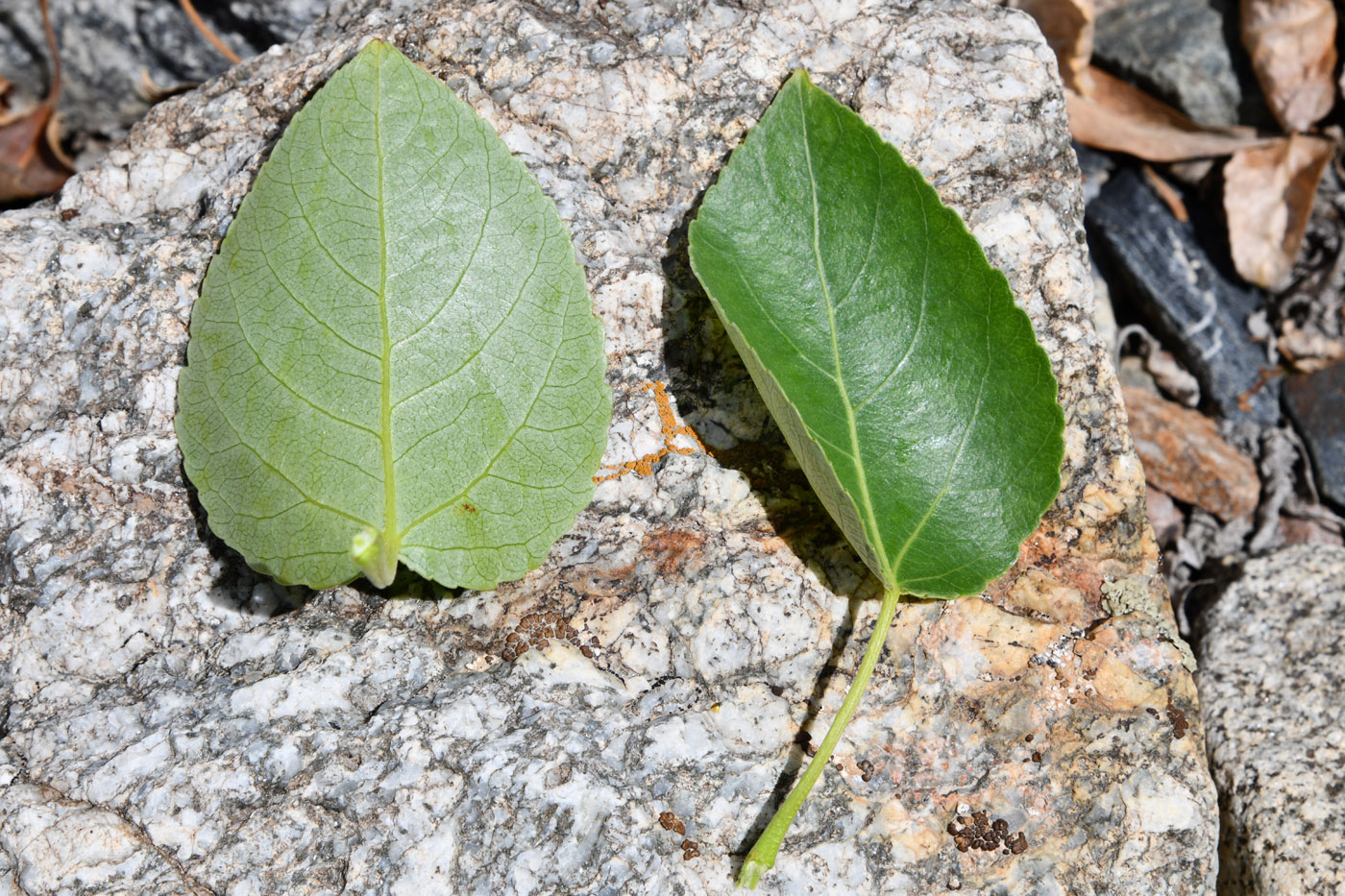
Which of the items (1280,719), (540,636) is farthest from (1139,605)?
(540,636)

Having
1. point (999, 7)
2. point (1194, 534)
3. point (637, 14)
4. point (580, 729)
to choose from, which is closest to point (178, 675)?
point (580, 729)

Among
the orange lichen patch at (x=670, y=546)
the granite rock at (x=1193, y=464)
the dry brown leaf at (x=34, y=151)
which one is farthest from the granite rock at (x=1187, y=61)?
the dry brown leaf at (x=34, y=151)

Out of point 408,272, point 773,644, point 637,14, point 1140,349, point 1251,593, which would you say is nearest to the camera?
point 408,272

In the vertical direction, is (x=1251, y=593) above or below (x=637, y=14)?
below

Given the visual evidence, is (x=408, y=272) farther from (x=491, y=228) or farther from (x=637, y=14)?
(x=637, y=14)

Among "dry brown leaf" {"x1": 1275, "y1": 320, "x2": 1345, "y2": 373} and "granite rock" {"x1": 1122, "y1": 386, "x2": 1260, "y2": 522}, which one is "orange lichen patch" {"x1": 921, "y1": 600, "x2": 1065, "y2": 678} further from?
"dry brown leaf" {"x1": 1275, "y1": 320, "x2": 1345, "y2": 373}

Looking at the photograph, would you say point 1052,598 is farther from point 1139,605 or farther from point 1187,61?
point 1187,61

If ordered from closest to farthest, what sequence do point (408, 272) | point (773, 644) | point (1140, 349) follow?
point (408, 272), point (773, 644), point (1140, 349)
